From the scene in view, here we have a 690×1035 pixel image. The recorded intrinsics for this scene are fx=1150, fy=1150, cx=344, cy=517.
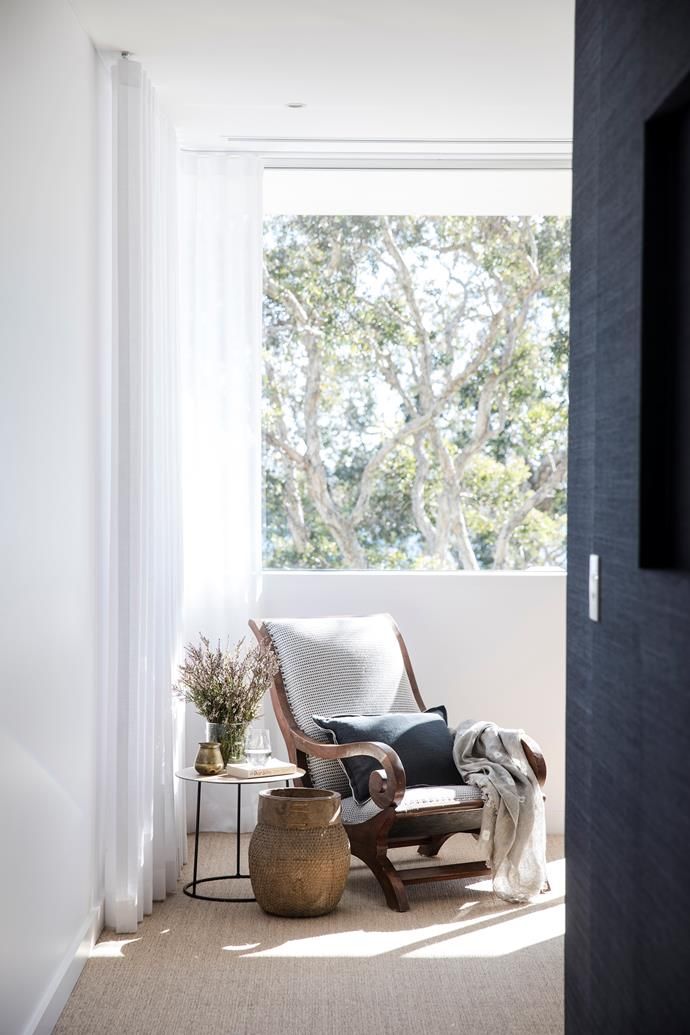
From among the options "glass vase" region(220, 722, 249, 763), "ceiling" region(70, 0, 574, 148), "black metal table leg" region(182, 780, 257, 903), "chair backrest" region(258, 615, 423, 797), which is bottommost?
"black metal table leg" region(182, 780, 257, 903)

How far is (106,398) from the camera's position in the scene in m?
3.64

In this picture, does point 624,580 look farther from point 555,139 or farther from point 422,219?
point 422,219

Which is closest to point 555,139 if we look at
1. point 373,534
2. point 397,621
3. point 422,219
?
point 397,621

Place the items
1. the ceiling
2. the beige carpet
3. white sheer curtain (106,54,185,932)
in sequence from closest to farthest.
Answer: the beige carpet → the ceiling → white sheer curtain (106,54,185,932)

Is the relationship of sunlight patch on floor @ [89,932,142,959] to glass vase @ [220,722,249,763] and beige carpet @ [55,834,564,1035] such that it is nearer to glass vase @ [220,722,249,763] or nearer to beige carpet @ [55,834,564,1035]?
beige carpet @ [55,834,564,1035]

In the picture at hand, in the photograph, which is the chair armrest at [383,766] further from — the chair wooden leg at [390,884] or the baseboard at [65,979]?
the baseboard at [65,979]

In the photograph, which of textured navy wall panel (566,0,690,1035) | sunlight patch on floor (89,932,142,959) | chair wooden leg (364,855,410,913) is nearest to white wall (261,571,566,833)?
chair wooden leg (364,855,410,913)

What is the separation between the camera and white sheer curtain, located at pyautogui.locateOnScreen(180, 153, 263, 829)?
4.75m

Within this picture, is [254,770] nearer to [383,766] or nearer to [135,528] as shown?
[383,766]

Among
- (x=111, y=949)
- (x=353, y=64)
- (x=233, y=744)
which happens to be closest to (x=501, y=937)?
(x=233, y=744)

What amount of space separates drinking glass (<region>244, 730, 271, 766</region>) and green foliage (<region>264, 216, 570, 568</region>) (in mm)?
3417

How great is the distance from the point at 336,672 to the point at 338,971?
1.38 meters

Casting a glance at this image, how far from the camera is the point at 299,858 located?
361 centimetres

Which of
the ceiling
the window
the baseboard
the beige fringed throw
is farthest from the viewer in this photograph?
the window
